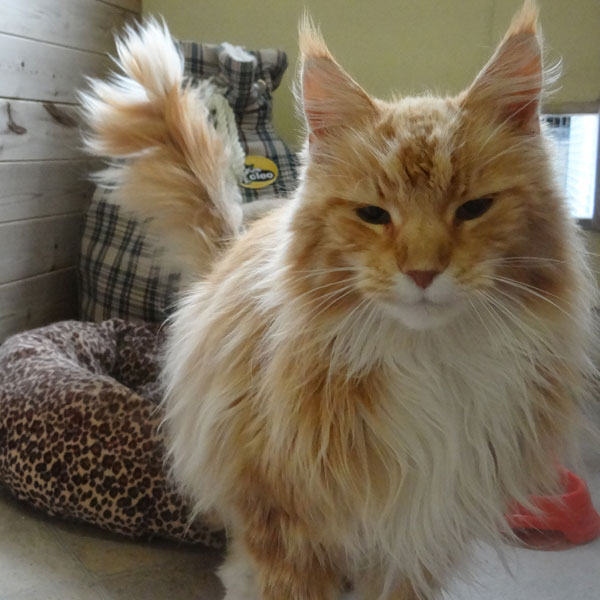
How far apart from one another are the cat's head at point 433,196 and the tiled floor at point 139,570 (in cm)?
71

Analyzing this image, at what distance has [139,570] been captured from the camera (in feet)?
4.88

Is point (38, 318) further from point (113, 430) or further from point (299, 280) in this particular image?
point (299, 280)

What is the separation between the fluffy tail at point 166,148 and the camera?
153 centimetres

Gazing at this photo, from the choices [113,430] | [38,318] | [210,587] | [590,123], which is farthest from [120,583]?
[590,123]

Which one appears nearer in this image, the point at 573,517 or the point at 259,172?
the point at 573,517

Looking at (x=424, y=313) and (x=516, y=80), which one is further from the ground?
(x=516, y=80)

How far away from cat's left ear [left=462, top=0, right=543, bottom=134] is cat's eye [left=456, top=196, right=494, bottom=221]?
136 mm

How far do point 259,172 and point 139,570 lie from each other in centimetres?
137

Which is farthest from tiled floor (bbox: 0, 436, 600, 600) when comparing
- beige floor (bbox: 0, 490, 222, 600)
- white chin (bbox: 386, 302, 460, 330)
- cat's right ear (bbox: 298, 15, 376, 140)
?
cat's right ear (bbox: 298, 15, 376, 140)

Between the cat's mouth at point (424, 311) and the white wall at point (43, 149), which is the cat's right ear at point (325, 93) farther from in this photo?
the white wall at point (43, 149)

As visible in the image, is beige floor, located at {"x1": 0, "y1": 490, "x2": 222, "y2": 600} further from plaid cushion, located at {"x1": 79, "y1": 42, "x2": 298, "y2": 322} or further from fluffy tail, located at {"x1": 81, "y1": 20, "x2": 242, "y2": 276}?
plaid cushion, located at {"x1": 79, "y1": 42, "x2": 298, "y2": 322}

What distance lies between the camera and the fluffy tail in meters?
1.53

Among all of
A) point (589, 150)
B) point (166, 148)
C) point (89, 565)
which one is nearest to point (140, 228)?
point (166, 148)

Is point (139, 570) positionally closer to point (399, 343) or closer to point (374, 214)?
point (399, 343)
